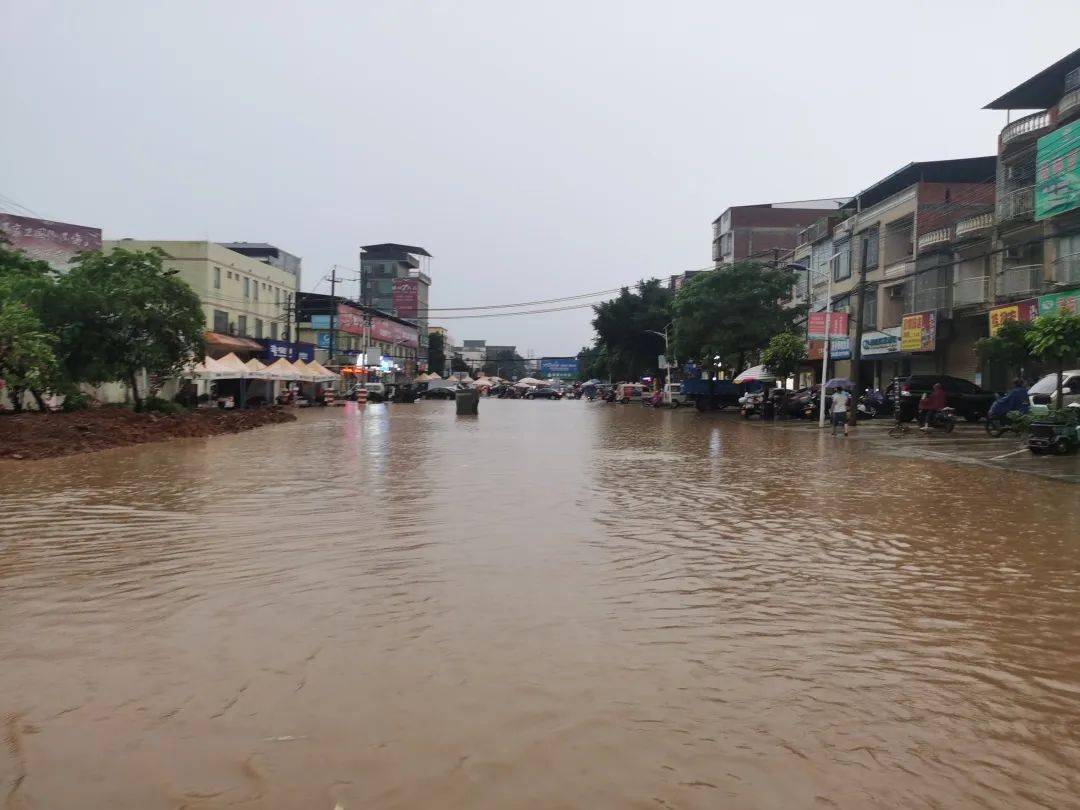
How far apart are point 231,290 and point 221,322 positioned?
2586 millimetres

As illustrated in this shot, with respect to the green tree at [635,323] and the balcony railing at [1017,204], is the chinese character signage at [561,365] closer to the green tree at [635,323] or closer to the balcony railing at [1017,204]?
the green tree at [635,323]

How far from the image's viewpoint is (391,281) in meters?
117

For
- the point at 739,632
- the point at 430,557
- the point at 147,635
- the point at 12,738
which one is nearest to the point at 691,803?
the point at 739,632

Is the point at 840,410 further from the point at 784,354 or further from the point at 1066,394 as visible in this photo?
the point at 784,354

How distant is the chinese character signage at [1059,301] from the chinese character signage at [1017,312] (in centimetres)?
39

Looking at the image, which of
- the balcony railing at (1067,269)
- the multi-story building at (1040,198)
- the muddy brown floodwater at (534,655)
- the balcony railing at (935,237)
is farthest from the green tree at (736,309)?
the muddy brown floodwater at (534,655)

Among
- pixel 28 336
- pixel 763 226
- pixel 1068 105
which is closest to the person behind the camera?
pixel 28 336

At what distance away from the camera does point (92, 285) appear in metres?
26.4

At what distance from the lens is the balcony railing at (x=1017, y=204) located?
3103 cm

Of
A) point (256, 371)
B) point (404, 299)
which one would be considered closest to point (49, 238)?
point (256, 371)

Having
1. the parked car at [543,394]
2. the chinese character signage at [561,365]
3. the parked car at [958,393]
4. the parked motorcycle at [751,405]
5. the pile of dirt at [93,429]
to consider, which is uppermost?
the chinese character signage at [561,365]

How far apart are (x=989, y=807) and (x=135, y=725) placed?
11.7 ft

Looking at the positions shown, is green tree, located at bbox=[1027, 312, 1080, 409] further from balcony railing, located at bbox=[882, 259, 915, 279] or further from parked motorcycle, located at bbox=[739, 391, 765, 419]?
balcony railing, located at bbox=[882, 259, 915, 279]

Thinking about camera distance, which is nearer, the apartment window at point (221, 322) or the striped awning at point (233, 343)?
the striped awning at point (233, 343)
